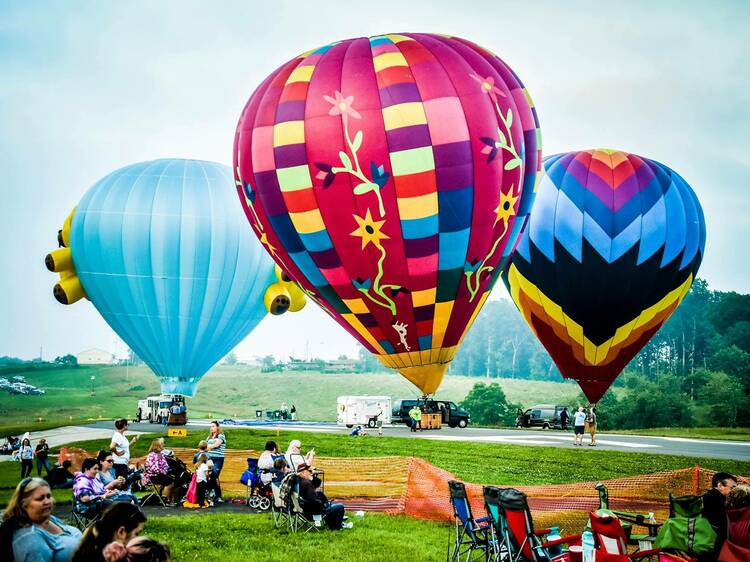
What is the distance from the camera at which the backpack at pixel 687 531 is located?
7.20 meters

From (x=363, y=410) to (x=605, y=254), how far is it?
1384cm

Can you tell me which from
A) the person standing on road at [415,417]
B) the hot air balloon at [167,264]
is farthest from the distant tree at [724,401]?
the hot air balloon at [167,264]

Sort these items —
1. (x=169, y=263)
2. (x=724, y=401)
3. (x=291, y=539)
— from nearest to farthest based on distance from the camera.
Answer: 1. (x=291, y=539)
2. (x=169, y=263)
3. (x=724, y=401)

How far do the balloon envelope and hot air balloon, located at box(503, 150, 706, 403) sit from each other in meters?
11.6

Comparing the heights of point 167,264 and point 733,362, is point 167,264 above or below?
above

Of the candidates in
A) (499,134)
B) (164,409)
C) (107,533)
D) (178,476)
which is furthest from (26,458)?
(164,409)

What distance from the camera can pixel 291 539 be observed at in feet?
34.4

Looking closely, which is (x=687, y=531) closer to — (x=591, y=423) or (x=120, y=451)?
(x=120, y=451)

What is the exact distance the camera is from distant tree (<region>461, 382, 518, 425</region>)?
199 ft

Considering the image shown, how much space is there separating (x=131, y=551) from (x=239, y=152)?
15.5m

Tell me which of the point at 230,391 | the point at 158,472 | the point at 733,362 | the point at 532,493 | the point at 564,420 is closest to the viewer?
the point at 532,493

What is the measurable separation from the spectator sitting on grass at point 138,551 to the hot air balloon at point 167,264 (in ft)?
92.6

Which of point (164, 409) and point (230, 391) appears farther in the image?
point (230, 391)

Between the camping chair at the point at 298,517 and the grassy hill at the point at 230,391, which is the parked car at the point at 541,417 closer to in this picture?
the camping chair at the point at 298,517
